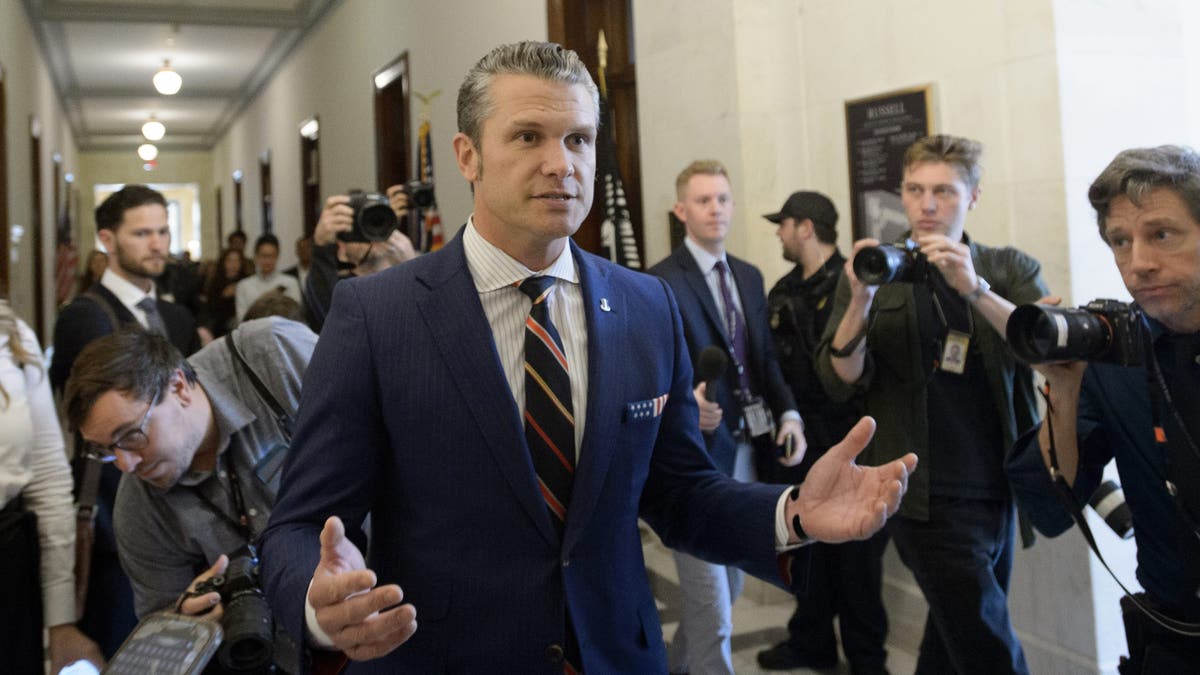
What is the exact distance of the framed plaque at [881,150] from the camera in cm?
419

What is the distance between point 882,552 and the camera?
13.6 feet

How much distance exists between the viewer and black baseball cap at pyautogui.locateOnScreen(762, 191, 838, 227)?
13.8ft

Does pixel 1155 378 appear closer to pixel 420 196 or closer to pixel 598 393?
pixel 598 393

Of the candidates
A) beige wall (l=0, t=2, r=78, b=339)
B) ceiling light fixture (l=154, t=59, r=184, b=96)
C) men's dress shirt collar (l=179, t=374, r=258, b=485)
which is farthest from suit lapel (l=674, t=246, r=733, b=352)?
ceiling light fixture (l=154, t=59, r=184, b=96)

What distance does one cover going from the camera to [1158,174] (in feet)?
6.54

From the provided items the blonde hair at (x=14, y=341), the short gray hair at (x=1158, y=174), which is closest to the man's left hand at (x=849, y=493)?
the short gray hair at (x=1158, y=174)

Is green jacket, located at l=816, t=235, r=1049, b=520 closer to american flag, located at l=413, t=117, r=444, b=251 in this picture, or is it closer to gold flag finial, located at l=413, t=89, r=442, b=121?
american flag, located at l=413, t=117, r=444, b=251

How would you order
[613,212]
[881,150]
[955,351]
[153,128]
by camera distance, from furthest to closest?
1. [153,128]
2. [613,212]
3. [881,150]
4. [955,351]

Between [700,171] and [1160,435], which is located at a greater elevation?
[700,171]

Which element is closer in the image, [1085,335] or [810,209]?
[1085,335]

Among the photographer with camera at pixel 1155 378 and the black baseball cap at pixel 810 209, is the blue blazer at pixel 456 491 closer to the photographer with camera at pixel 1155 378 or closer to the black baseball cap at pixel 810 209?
the photographer with camera at pixel 1155 378

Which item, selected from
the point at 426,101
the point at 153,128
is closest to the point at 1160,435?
the point at 426,101

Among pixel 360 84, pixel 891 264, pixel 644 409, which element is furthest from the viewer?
pixel 360 84

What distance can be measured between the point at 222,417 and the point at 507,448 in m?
1.01
